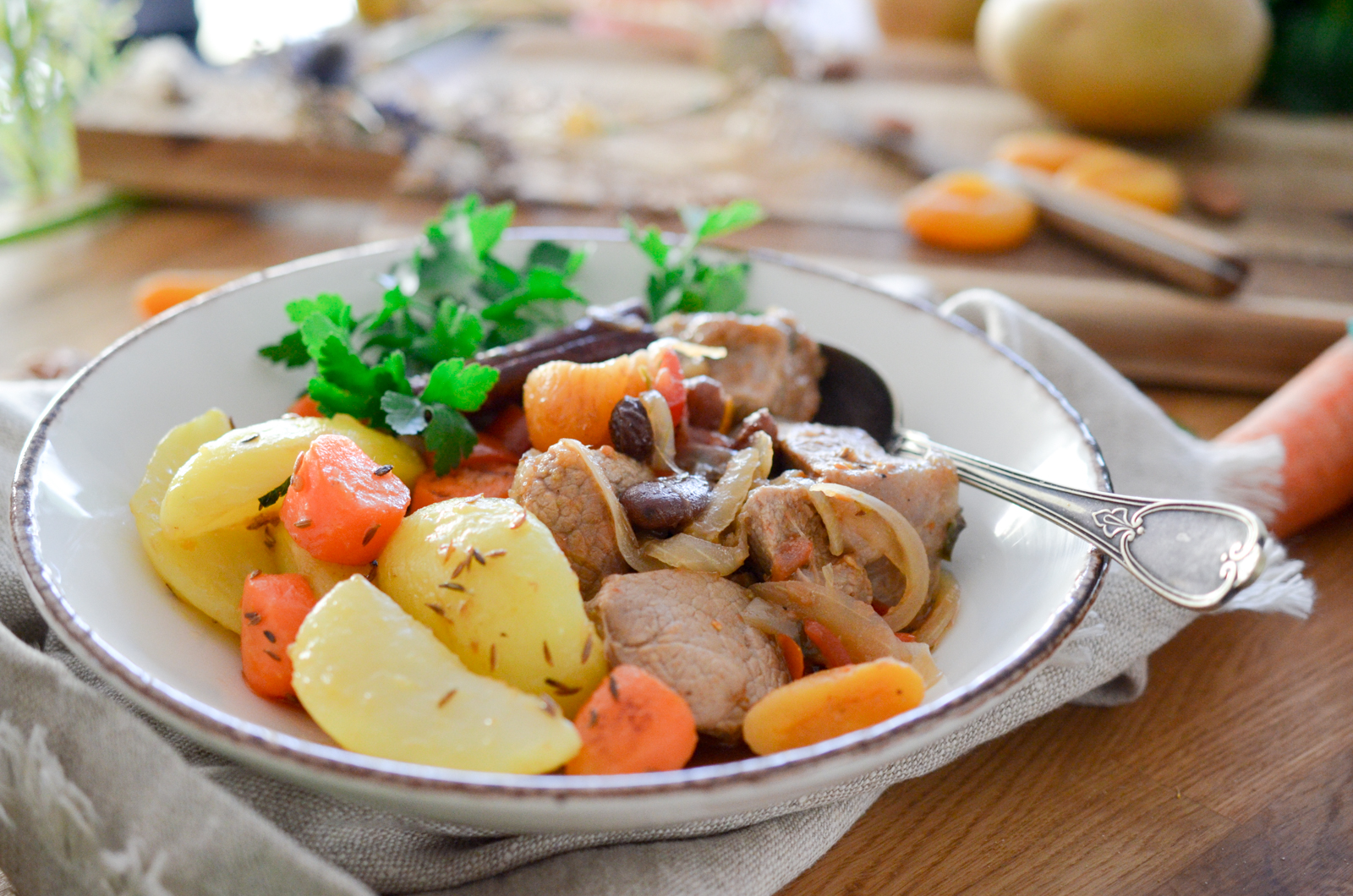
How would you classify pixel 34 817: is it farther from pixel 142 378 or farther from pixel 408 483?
pixel 142 378

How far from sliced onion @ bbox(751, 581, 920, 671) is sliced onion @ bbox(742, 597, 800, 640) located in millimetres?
19

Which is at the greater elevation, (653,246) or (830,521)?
(653,246)

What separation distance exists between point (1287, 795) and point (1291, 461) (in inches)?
40.9

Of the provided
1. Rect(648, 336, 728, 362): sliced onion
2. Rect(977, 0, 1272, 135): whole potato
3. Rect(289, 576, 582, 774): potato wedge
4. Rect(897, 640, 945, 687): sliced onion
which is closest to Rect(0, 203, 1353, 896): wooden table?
Rect(897, 640, 945, 687): sliced onion

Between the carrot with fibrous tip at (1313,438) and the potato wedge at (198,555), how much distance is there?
7.87ft

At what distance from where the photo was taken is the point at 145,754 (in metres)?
1.53

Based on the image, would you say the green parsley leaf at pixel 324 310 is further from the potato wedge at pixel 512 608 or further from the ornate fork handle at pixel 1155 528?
the ornate fork handle at pixel 1155 528

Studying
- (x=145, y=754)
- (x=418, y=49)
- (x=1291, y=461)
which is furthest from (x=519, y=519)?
(x=418, y=49)

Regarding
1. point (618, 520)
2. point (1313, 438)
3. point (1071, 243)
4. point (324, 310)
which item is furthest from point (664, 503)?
point (1071, 243)

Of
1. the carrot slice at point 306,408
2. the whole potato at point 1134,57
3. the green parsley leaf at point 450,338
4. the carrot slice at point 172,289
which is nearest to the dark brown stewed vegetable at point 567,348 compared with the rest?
the green parsley leaf at point 450,338

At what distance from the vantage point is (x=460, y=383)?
211 cm

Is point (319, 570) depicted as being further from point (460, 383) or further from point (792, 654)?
point (792, 654)

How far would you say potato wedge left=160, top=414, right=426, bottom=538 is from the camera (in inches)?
73.0

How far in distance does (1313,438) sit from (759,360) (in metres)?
1.46
